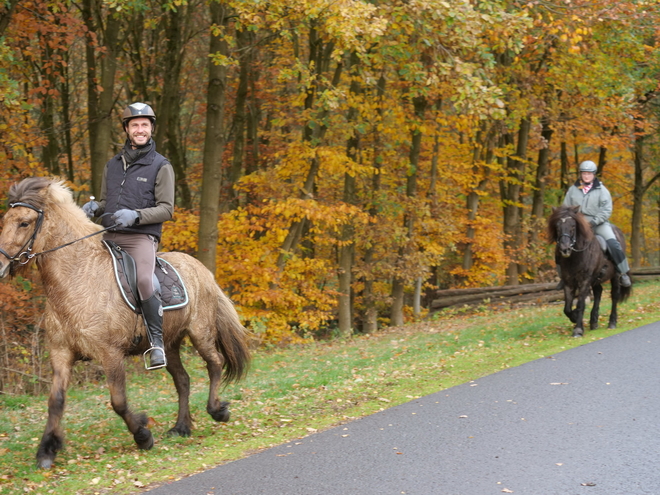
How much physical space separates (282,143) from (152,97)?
178 inches

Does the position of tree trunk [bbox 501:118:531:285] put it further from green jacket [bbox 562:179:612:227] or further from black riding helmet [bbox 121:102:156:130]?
black riding helmet [bbox 121:102:156:130]

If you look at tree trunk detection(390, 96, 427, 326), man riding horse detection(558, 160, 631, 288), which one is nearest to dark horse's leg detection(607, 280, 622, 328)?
man riding horse detection(558, 160, 631, 288)

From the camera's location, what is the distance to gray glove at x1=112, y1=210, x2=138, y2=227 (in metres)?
6.06

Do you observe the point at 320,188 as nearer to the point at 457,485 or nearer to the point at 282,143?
the point at 282,143

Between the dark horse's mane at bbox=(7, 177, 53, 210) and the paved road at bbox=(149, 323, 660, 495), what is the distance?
2737mm

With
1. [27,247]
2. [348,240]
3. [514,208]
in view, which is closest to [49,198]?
[27,247]

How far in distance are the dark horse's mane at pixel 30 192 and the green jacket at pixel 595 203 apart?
383 inches

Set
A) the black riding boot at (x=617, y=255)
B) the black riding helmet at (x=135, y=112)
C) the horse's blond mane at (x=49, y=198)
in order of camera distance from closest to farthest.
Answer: the horse's blond mane at (x=49, y=198), the black riding helmet at (x=135, y=112), the black riding boot at (x=617, y=255)

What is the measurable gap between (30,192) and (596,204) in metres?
10.4

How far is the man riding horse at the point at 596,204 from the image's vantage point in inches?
509

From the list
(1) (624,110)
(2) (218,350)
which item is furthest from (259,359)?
(1) (624,110)

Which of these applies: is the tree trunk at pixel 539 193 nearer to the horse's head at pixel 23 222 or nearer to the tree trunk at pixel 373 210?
the tree trunk at pixel 373 210

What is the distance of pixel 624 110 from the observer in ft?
69.1

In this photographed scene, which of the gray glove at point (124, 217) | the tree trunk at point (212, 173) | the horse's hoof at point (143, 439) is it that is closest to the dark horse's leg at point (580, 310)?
the tree trunk at point (212, 173)
